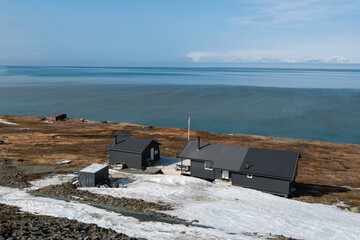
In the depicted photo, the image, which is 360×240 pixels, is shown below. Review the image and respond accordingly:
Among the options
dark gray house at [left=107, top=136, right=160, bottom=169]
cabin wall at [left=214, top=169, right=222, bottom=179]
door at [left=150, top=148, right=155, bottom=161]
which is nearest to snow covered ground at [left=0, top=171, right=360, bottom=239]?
cabin wall at [left=214, top=169, right=222, bottom=179]

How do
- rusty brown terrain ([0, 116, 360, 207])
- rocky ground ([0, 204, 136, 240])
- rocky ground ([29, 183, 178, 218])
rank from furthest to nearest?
rusty brown terrain ([0, 116, 360, 207])
rocky ground ([29, 183, 178, 218])
rocky ground ([0, 204, 136, 240])

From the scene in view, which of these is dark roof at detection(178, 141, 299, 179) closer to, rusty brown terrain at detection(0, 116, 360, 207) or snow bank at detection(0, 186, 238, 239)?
rusty brown terrain at detection(0, 116, 360, 207)

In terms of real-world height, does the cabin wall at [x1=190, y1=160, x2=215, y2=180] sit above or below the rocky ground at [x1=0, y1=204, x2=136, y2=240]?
below

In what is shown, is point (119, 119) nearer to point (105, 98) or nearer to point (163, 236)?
point (105, 98)

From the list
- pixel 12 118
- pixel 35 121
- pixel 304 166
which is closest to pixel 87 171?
pixel 304 166

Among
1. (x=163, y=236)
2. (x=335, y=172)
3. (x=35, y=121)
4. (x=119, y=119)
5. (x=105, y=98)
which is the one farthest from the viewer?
(x=105, y=98)

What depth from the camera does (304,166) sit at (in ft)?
184

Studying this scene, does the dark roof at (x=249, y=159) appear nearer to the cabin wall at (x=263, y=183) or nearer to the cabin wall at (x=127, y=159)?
the cabin wall at (x=263, y=183)

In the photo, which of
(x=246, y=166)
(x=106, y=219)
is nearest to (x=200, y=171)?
(x=246, y=166)

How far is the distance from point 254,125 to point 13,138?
71907 mm

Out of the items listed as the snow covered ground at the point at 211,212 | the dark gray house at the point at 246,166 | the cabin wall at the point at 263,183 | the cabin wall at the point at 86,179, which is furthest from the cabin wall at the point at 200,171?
the cabin wall at the point at 86,179

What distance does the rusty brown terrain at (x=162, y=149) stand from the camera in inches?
1739

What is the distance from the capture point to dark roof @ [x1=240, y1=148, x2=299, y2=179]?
125 ft

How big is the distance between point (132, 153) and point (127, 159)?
1365 millimetres
